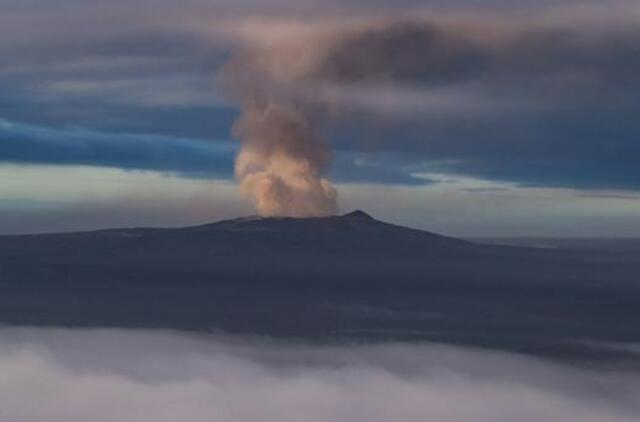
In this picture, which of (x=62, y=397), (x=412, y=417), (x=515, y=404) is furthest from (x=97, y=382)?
(x=515, y=404)

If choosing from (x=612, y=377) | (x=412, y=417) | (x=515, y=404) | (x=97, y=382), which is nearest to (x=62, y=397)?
(x=97, y=382)

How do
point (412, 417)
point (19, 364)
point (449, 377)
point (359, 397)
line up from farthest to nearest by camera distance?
point (19, 364)
point (449, 377)
point (359, 397)
point (412, 417)

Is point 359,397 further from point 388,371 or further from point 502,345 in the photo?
point 502,345

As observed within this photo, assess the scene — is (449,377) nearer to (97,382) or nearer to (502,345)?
(502,345)

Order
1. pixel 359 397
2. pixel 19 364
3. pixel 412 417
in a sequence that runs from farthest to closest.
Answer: pixel 19 364 < pixel 359 397 < pixel 412 417

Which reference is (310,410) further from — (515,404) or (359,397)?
(515,404)

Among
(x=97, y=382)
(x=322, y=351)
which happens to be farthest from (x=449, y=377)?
(x=97, y=382)

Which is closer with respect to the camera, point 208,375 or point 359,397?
point 359,397

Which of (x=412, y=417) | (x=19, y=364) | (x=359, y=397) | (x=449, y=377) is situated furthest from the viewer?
(x=19, y=364)

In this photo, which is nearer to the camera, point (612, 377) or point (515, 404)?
point (515, 404)
